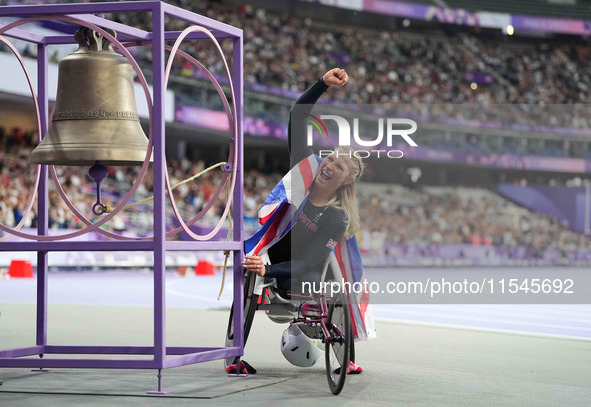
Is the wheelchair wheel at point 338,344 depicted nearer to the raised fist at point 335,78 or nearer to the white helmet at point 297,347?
the white helmet at point 297,347

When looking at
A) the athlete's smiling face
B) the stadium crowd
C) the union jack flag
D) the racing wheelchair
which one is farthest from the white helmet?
the stadium crowd

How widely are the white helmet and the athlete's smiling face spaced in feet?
4.69

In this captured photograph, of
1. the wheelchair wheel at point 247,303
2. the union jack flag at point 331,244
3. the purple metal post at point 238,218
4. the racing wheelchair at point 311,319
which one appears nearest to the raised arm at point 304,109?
the purple metal post at point 238,218

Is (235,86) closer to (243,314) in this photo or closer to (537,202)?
(243,314)

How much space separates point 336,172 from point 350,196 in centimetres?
25

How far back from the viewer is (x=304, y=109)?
8.67m

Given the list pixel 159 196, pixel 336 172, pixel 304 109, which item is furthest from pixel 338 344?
pixel 304 109

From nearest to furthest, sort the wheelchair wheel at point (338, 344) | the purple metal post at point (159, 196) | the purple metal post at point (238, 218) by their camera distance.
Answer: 1. the purple metal post at point (159, 196)
2. the wheelchair wheel at point (338, 344)
3. the purple metal post at point (238, 218)

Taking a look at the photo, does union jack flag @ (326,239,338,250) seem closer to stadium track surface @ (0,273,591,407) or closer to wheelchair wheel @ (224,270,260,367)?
wheelchair wheel @ (224,270,260,367)

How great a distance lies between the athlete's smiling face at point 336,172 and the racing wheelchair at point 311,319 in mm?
661

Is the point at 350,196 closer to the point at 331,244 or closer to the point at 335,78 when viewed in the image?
the point at 331,244

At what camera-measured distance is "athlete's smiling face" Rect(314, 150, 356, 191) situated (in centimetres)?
868

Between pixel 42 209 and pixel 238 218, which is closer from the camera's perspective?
pixel 238 218

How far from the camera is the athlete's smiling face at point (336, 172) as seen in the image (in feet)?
28.5
